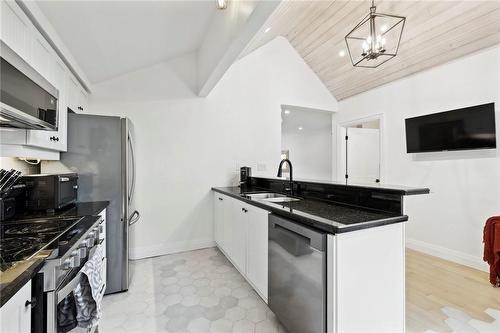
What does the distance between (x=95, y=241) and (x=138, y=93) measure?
2192mm

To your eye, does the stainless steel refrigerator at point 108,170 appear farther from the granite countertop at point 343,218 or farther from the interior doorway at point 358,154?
the interior doorway at point 358,154

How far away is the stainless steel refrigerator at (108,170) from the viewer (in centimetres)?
210

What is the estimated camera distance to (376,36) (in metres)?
2.44

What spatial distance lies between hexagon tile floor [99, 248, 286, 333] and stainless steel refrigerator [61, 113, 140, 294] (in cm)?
27

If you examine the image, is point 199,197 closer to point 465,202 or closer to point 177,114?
point 177,114

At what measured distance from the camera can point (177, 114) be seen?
128 inches

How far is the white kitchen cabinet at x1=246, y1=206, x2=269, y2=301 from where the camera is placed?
6.01 ft

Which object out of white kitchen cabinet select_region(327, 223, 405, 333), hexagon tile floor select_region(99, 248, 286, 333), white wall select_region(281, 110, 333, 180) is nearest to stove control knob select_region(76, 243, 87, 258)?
hexagon tile floor select_region(99, 248, 286, 333)

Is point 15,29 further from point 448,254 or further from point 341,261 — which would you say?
point 448,254

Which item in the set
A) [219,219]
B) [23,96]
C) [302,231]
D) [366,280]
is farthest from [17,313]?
[219,219]

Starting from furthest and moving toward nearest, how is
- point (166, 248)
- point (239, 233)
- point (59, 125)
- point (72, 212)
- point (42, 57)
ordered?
point (166, 248) < point (239, 233) < point (59, 125) < point (72, 212) < point (42, 57)

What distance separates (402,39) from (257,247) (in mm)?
3438

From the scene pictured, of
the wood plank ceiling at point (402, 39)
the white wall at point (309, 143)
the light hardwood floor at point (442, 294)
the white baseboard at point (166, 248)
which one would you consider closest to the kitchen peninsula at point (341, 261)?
the light hardwood floor at point (442, 294)

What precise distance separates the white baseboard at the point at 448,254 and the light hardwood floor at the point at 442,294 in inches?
3.2
